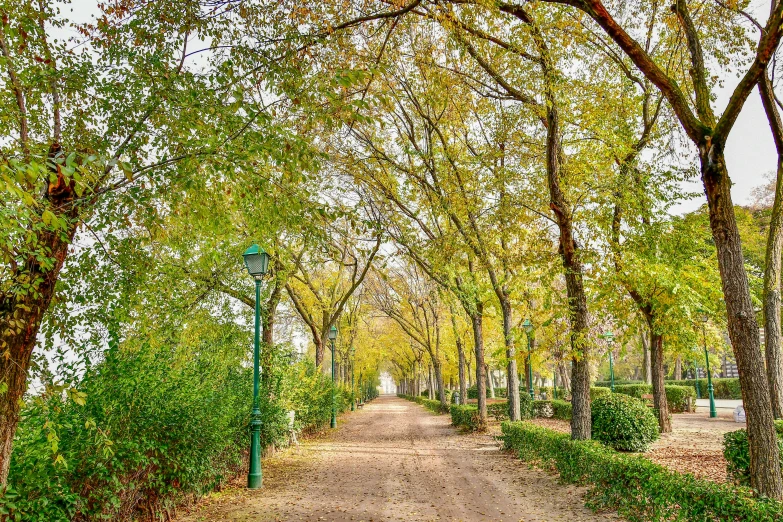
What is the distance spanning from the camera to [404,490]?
886 cm

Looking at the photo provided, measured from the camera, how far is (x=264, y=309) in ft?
48.9

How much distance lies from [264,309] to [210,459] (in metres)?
7.54

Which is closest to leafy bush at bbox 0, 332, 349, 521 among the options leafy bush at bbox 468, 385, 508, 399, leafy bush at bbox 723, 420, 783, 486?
leafy bush at bbox 723, 420, 783, 486

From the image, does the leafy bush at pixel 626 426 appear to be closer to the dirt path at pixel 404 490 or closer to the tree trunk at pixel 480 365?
the dirt path at pixel 404 490

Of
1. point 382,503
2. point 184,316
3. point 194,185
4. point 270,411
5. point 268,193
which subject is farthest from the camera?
point 184,316

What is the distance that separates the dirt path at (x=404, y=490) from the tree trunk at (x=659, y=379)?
521cm

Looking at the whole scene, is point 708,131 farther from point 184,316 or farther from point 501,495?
point 184,316

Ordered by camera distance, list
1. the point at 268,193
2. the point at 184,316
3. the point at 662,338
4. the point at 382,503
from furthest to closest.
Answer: the point at 662,338
the point at 184,316
the point at 382,503
the point at 268,193

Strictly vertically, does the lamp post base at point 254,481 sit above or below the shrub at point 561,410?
above

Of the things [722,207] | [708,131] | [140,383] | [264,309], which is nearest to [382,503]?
[140,383]

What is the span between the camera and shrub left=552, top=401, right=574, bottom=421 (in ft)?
68.3

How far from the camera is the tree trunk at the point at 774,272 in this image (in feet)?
27.8

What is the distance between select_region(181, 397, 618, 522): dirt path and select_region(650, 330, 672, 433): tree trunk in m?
5.21

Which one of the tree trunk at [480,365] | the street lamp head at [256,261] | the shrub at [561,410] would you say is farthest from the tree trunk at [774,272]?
the shrub at [561,410]
